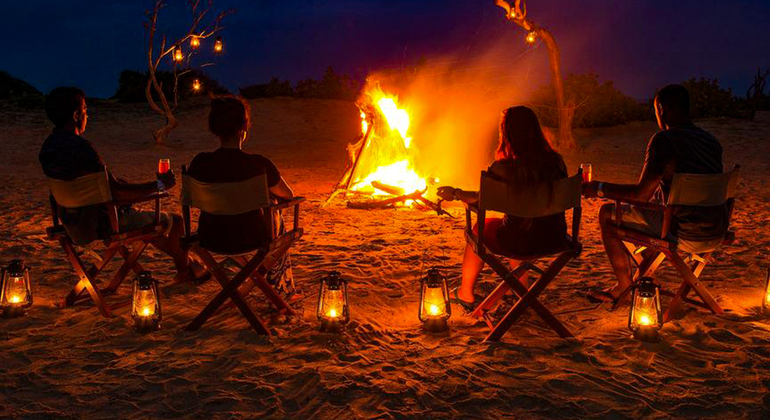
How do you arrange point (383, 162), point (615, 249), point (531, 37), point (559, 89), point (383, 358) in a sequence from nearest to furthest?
point (383, 358) → point (615, 249) → point (383, 162) → point (531, 37) → point (559, 89)

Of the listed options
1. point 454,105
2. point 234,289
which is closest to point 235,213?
point 234,289

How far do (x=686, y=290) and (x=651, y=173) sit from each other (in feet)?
2.85

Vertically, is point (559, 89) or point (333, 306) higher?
point (559, 89)

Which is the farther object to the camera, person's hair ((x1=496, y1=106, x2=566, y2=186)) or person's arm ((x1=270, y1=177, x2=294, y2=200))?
person's arm ((x1=270, y1=177, x2=294, y2=200))

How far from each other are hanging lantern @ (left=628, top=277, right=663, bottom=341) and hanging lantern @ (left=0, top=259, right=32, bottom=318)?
4110 millimetres

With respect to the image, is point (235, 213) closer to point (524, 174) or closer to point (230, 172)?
point (230, 172)

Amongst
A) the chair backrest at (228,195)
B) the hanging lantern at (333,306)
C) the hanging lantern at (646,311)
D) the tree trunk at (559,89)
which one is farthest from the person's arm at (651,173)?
the tree trunk at (559,89)

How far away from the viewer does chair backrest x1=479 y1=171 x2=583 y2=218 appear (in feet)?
12.3

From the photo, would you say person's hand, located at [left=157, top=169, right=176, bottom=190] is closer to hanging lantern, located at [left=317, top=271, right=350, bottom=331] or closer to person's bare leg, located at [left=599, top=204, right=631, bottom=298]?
hanging lantern, located at [left=317, top=271, right=350, bottom=331]

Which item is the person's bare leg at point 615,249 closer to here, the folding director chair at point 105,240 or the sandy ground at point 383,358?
the sandy ground at point 383,358

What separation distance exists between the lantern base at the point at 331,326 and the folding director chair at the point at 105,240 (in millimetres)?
1391

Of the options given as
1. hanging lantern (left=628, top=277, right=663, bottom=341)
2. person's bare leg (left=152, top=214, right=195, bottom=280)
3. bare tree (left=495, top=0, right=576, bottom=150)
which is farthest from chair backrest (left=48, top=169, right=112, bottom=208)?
bare tree (left=495, top=0, right=576, bottom=150)

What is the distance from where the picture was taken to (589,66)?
2456cm

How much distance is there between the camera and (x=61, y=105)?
4254 mm
